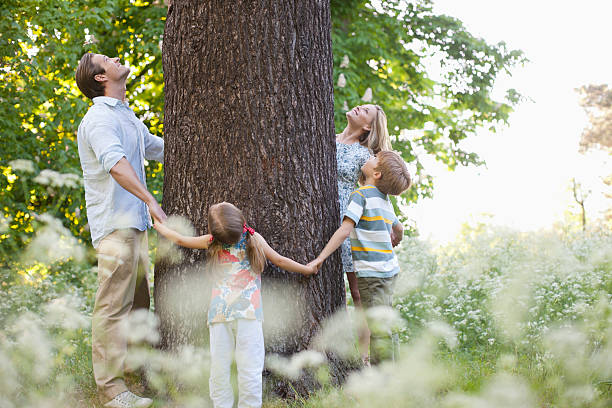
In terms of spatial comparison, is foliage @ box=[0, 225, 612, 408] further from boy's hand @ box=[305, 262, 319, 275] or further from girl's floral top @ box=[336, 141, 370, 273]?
girl's floral top @ box=[336, 141, 370, 273]

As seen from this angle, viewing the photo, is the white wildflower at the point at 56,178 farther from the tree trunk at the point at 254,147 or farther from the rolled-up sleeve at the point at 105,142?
the tree trunk at the point at 254,147

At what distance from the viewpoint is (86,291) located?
7.24 meters

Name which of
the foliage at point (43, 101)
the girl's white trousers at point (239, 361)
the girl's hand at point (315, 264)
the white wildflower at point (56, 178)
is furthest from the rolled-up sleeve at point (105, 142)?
the foliage at point (43, 101)

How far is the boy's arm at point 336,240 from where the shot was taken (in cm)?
349

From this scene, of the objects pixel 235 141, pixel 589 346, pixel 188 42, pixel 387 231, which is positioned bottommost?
pixel 589 346

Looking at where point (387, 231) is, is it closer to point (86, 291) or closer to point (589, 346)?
point (589, 346)

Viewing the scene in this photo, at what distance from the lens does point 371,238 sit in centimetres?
371

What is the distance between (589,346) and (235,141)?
2.95m

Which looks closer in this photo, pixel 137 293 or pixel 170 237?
pixel 170 237

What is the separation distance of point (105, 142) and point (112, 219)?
0.49m

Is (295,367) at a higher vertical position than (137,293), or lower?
lower

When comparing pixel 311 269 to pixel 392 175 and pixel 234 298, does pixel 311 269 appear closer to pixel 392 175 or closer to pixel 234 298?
pixel 234 298

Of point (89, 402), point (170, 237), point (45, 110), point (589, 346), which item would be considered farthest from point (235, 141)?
point (45, 110)

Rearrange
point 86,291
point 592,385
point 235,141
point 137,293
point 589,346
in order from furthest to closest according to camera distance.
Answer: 1. point 86,291
2. point 589,346
3. point 137,293
4. point 235,141
5. point 592,385
